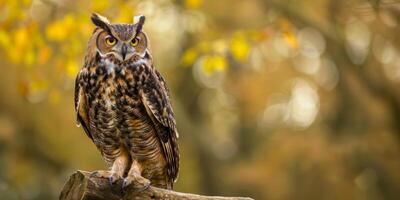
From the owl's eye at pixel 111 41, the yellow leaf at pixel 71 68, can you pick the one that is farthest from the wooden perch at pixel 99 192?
the yellow leaf at pixel 71 68

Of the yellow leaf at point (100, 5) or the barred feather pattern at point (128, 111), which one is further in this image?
the yellow leaf at point (100, 5)

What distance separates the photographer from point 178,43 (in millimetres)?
17719

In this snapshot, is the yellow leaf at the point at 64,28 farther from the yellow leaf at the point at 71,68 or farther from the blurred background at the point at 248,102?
the yellow leaf at the point at 71,68

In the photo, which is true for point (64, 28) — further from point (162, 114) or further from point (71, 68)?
point (162, 114)

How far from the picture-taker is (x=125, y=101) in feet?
19.9

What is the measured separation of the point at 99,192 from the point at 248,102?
13.0m

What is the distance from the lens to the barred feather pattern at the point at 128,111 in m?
6.05

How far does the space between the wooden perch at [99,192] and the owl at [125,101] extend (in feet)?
0.80

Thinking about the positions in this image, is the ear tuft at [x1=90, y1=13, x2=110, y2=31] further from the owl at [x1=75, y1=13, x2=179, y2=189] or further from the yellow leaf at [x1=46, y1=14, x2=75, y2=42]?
the yellow leaf at [x1=46, y1=14, x2=75, y2=42]

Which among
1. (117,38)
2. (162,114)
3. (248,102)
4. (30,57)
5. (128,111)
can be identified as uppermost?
(117,38)

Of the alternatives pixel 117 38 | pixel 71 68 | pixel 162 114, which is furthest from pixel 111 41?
pixel 71 68

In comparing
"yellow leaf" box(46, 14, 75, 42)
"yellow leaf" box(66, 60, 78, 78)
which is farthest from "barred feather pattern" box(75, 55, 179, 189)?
"yellow leaf" box(46, 14, 75, 42)

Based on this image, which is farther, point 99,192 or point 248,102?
point 248,102

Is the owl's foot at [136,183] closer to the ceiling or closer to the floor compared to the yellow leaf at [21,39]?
closer to the floor
